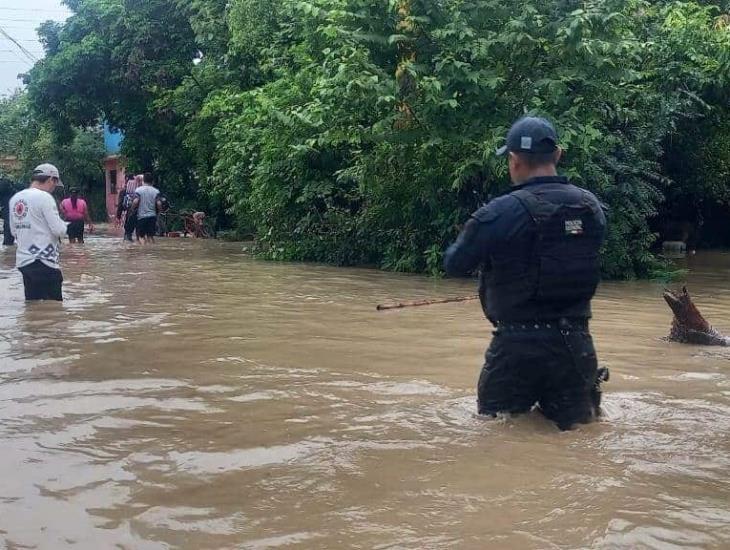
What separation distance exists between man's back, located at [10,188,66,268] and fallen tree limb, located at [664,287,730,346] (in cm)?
573

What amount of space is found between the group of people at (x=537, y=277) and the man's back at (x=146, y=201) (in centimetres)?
1575

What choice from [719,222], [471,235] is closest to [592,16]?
[471,235]

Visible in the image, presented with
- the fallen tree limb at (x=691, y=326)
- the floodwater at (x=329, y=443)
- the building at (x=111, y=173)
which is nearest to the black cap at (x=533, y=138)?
the floodwater at (x=329, y=443)

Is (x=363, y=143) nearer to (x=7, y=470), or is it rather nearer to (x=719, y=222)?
(x=7, y=470)

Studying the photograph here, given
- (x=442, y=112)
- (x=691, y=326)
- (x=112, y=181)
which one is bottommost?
(x=691, y=326)

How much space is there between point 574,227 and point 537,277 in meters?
0.30

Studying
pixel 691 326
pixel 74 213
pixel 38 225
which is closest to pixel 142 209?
pixel 74 213

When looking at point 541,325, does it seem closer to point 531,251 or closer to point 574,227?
point 531,251

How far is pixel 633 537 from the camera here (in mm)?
3199

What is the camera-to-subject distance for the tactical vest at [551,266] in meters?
4.20

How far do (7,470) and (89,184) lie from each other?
1602 inches

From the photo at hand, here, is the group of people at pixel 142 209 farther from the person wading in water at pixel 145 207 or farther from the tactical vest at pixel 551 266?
the tactical vest at pixel 551 266

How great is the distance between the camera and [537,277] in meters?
4.22

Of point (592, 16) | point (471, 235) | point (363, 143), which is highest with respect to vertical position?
point (592, 16)
